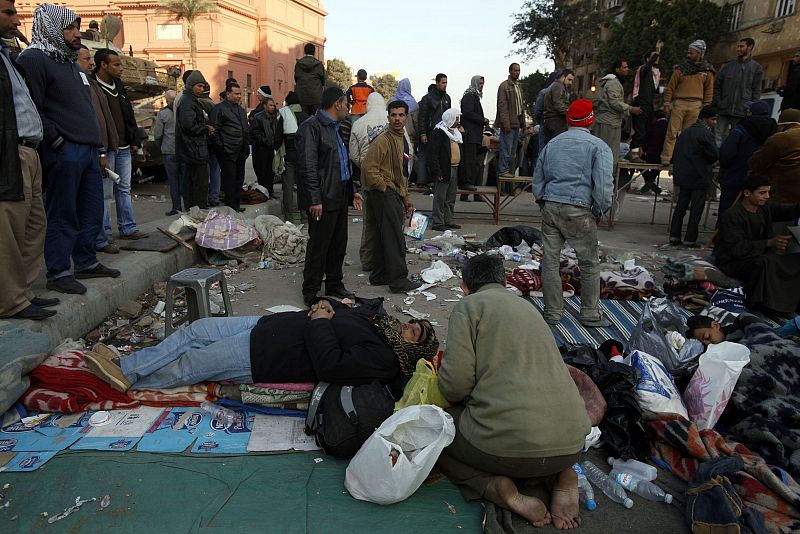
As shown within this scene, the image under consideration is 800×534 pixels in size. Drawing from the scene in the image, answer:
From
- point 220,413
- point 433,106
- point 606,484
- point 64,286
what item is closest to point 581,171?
point 606,484

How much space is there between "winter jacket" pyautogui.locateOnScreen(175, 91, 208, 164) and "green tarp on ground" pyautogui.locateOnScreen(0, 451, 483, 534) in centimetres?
558

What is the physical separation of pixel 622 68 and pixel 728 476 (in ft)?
29.0

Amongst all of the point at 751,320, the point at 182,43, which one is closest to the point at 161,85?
the point at 751,320

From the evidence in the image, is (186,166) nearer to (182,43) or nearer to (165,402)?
(165,402)

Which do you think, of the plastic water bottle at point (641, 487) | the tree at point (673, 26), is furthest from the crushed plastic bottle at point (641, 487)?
the tree at point (673, 26)

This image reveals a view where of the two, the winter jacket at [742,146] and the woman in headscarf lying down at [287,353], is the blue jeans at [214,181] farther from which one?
the winter jacket at [742,146]

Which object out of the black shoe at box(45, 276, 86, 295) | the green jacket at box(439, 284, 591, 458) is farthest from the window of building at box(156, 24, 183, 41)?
the green jacket at box(439, 284, 591, 458)

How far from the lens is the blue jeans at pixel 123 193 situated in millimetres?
6434

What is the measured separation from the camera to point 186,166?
8.06 metres

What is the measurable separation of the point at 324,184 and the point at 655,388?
3.31 metres

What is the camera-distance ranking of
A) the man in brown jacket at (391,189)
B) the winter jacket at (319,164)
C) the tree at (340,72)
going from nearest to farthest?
the winter jacket at (319,164) < the man in brown jacket at (391,189) < the tree at (340,72)

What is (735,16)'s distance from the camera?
83.7 ft

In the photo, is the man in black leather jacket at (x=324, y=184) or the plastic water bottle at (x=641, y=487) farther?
the man in black leather jacket at (x=324, y=184)

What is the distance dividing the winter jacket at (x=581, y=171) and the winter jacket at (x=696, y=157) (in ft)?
13.3
